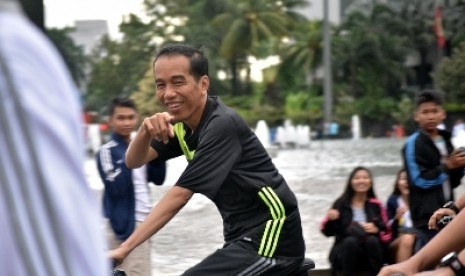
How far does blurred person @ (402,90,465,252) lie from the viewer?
19.6 feet

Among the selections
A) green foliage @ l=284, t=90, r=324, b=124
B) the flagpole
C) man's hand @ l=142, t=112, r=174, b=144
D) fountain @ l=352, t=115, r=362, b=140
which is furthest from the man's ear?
green foliage @ l=284, t=90, r=324, b=124

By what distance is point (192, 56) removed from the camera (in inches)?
142

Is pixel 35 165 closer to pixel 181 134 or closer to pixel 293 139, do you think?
pixel 181 134

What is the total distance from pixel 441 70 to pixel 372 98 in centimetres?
849

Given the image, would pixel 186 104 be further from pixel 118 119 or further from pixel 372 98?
pixel 372 98

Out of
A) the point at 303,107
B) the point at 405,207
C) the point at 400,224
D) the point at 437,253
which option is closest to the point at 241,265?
the point at 437,253

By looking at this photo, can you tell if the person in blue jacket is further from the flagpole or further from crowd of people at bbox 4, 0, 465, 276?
the flagpole

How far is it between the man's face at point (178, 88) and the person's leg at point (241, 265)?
520mm

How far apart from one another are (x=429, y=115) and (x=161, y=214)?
118 inches

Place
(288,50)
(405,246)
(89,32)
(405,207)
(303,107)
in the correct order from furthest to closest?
1. (89,32)
2. (288,50)
3. (303,107)
4. (405,207)
5. (405,246)

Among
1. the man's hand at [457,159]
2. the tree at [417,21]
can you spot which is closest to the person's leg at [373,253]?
the man's hand at [457,159]

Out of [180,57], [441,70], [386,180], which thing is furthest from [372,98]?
[180,57]

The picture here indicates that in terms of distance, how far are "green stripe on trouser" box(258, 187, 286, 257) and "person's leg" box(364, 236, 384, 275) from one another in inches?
140

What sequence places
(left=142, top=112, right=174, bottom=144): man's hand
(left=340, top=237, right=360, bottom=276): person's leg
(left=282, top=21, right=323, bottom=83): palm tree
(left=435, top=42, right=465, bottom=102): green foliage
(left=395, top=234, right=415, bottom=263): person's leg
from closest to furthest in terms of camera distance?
(left=142, top=112, right=174, bottom=144): man's hand → (left=395, top=234, right=415, bottom=263): person's leg → (left=340, top=237, right=360, bottom=276): person's leg → (left=435, top=42, right=465, bottom=102): green foliage → (left=282, top=21, right=323, bottom=83): palm tree
